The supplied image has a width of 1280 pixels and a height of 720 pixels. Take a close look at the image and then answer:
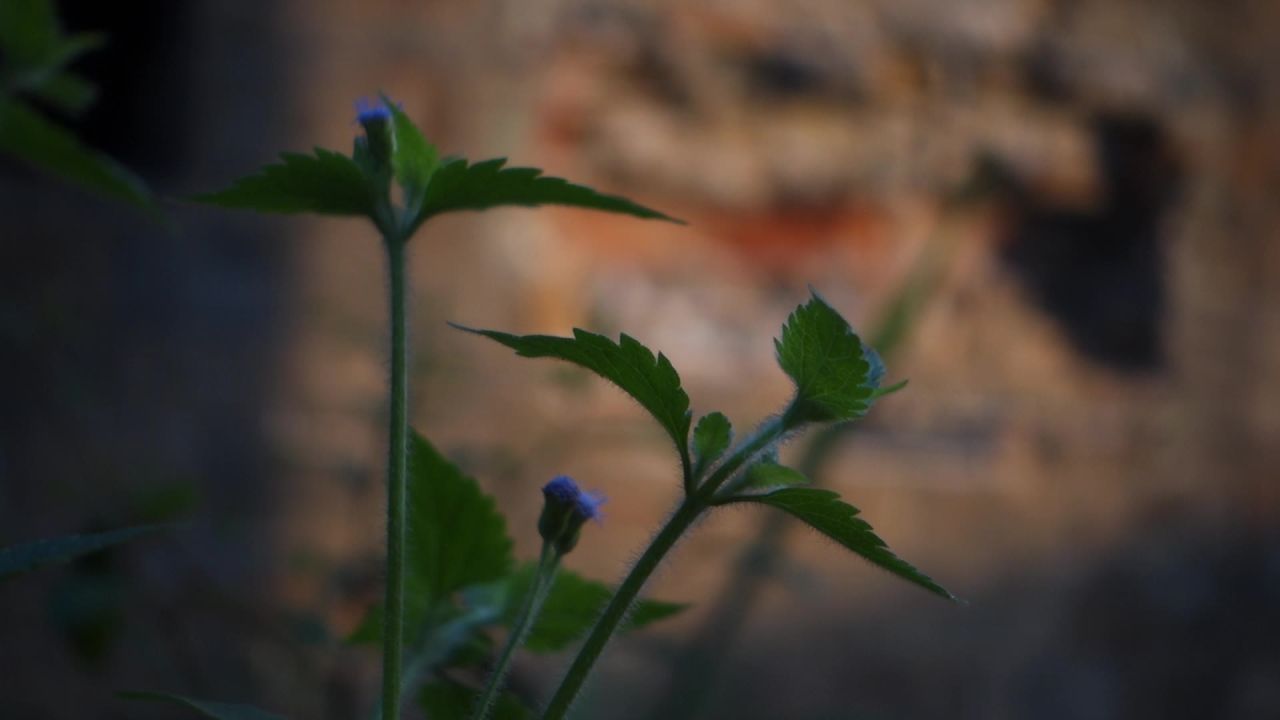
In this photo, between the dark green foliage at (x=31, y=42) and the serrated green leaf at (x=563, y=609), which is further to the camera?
the dark green foliage at (x=31, y=42)

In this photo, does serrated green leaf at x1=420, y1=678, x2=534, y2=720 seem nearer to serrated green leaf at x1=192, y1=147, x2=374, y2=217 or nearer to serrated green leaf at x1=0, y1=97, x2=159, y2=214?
serrated green leaf at x1=192, y1=147, x2=374, y2=217

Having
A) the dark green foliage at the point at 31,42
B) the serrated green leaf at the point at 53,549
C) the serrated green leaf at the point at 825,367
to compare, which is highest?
the dark green foliage at the point at 31,42

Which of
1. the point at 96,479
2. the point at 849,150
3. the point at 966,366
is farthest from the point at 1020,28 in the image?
the point at 96,479

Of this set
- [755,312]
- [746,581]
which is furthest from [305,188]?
[755,312]

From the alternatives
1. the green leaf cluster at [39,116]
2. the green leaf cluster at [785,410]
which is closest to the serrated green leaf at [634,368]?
the green leaf cluster at [785,410]

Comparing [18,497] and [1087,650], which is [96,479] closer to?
[18,497]

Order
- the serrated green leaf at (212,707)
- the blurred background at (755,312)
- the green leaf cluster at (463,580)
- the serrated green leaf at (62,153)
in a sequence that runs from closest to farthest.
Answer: the serrated green leaf at (212,707), the green leaf cluster at (463,580), the serrated green leaf at (62,153), the blurred background at (755,312)

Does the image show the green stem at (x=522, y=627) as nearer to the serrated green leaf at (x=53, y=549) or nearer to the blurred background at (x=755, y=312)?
the serrated green leaf at (x=53, y=549)
